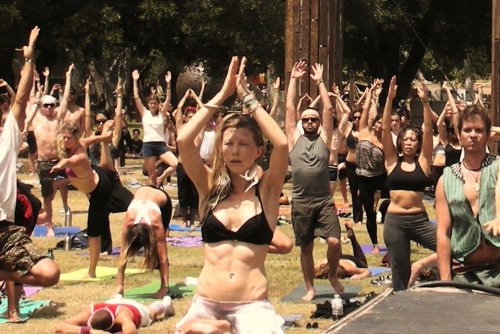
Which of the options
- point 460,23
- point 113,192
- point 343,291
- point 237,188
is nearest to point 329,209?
point 343,291

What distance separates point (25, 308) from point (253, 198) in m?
4.84

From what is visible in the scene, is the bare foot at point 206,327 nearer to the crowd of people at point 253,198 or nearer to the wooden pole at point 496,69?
the crowd of people at point 253,198

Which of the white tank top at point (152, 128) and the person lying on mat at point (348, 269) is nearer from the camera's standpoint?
the person lying on mat at point (348, 269)

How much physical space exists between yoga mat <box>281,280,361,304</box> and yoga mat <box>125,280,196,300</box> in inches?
38.1

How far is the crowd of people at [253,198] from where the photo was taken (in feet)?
20.3

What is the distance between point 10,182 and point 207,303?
107 inches

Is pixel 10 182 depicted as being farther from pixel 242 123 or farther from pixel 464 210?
pixel 464 210

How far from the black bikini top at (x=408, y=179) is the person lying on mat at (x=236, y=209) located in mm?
4573

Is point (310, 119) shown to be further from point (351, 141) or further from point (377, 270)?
point (351, 141)

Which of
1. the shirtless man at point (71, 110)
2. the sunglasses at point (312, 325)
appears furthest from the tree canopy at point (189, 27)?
the sunglasses at point (312, 325)

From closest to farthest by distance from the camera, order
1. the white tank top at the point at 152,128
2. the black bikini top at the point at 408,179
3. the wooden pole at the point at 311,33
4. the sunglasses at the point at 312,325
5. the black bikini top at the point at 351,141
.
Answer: the sunglasses at the point at 312,325 < the black bikini top at the point at 408,179 < the wooden pole at the point at 311,33 < the black bikini top at the point at 351,141 < the white tank top at the point at 152,128

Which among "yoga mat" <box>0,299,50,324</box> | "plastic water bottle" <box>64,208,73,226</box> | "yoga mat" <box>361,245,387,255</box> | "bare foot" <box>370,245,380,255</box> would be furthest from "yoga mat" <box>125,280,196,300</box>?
"plastic water bottle" <box>64,208,73,226</box>

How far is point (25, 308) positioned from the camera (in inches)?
417

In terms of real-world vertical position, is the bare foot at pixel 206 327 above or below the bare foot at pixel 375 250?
above
